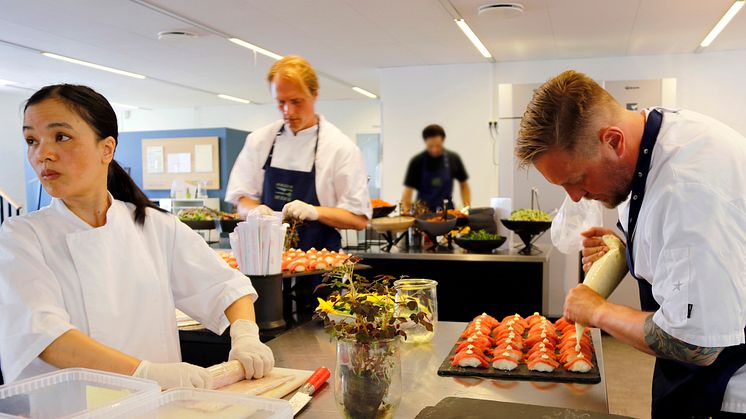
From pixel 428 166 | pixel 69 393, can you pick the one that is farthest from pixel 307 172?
pixel 428 166

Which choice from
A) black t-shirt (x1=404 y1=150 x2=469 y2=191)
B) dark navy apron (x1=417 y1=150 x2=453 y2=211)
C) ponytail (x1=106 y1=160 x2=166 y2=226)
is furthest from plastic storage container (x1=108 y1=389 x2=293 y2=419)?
black t-shirt (x1=404 y1=150 x2=469 y2=191)

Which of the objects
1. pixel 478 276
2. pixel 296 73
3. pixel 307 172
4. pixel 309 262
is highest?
pixel 296 73

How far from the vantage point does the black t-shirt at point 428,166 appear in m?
7.92

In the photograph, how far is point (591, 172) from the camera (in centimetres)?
151

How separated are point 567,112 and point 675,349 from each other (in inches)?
22.1

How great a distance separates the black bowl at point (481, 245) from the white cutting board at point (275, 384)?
9.27 ft

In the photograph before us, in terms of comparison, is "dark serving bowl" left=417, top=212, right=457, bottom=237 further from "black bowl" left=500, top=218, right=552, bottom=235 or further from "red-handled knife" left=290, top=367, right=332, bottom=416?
"red-handled knife" left=290, top=367, right=332, bottom=416

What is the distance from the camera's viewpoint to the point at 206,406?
2.85 ft

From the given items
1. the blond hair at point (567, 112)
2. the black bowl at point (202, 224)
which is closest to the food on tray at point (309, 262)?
the blond hair at point (567, 112)

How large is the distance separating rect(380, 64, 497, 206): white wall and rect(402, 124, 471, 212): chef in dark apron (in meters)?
0.09

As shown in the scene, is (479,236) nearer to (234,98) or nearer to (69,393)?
(69,393)

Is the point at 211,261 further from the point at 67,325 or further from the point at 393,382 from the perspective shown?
the point at 393,382

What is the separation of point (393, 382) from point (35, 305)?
81cm

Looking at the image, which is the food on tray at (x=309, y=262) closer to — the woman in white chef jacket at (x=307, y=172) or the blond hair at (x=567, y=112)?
the woman in white chef jacket at (x=307, y=172)
